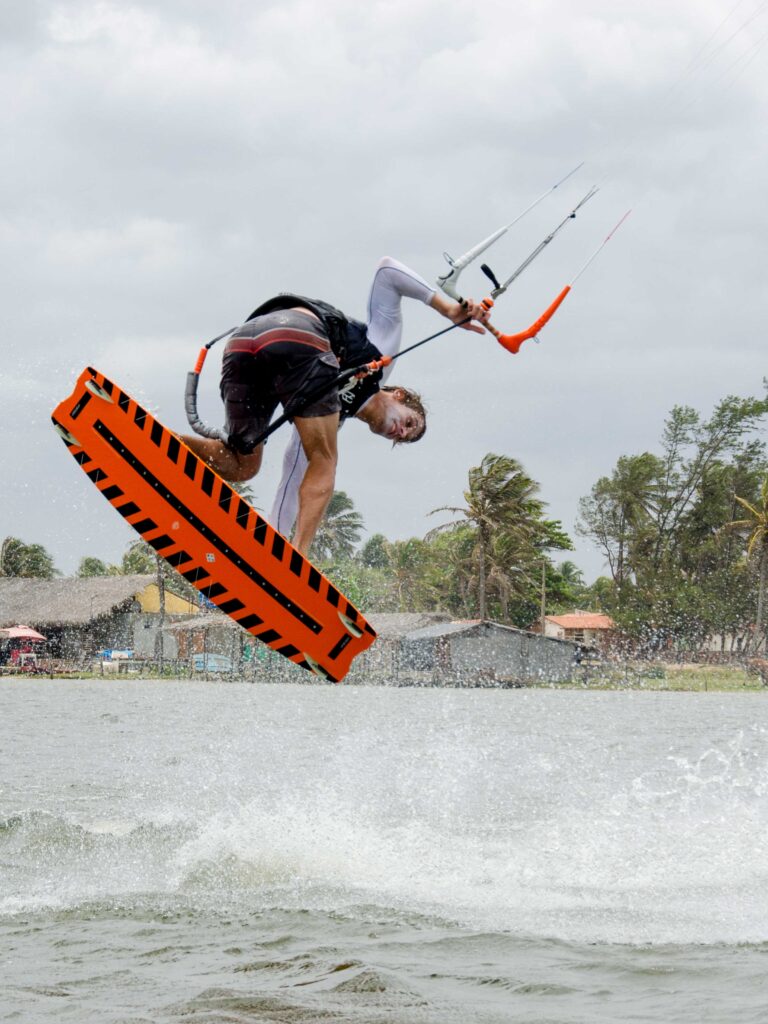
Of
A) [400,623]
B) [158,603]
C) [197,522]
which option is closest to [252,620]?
[197,522]

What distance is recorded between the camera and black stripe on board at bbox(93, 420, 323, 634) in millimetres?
7633

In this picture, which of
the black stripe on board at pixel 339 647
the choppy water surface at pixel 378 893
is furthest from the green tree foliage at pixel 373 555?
the black stripe on board at pixel 339 647

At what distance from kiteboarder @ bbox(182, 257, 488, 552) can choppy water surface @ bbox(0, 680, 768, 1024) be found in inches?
99.9

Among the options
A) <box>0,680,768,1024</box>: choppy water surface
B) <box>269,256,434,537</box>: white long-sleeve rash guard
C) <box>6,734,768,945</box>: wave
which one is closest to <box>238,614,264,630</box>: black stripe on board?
<box>269,256,434,537</box>: white long-sleeve rash guard

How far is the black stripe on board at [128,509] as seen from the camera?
7672 mm

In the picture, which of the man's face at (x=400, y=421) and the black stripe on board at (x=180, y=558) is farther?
the man's face at (x=400, y=421)

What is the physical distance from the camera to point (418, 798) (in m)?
16.5

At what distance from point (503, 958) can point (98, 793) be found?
402 inches

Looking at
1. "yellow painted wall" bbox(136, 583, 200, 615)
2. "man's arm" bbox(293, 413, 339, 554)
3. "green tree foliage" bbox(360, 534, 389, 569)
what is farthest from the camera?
"green tree foliage" bbox(360, 534, 389, 569)

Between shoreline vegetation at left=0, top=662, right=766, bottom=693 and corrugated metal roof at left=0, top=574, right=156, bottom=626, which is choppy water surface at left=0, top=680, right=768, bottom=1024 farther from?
shoreline vegetation at left=0, top=662, right=766, bottom=693

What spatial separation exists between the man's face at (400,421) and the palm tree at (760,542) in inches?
2245

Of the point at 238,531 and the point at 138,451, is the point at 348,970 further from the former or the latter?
the point at 138,451

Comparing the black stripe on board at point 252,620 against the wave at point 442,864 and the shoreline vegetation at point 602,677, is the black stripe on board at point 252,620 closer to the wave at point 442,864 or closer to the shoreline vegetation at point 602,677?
the wave at point 442,864

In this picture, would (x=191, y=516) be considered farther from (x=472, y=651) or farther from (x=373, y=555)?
(x=373, y=555)
